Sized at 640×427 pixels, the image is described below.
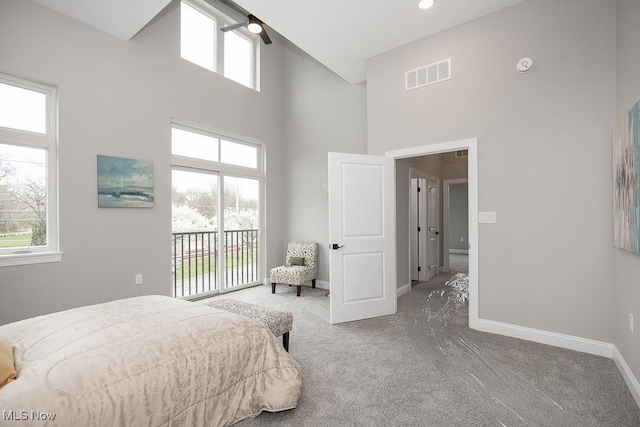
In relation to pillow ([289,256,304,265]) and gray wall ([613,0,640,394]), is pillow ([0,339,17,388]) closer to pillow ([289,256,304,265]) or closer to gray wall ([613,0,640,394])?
gray wall ([613,0,640,394])

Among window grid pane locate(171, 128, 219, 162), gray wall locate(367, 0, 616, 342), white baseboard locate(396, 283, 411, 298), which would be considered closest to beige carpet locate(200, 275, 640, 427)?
gray wall locate(367, 0, 616, 342)

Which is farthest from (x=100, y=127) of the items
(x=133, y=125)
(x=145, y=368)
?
(x=145, y=368)

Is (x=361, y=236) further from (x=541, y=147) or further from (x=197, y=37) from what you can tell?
(x=197, y=37)

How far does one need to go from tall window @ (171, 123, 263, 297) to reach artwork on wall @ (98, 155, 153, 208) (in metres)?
0.44

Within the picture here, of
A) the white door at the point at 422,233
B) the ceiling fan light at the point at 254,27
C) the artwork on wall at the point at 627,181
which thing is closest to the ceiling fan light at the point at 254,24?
the ceiling fan light at the point at 254,27

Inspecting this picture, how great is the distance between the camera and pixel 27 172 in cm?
302

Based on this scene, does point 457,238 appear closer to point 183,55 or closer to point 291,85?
point 291,85

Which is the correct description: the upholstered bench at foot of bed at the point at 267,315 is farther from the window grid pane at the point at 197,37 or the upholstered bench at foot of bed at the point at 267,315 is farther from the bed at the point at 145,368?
the window grid pane at the point at 197,37

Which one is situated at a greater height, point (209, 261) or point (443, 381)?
point (209, 261)

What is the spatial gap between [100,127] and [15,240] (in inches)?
56.0

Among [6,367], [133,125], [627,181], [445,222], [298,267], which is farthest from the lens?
[445,222]

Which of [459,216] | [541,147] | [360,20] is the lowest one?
[459,216]

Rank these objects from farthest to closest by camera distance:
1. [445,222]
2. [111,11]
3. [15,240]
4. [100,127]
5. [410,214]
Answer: [445,222], [410,214], [100,127], [111,11], [15,240]

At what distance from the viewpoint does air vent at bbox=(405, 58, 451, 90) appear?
3.40m
